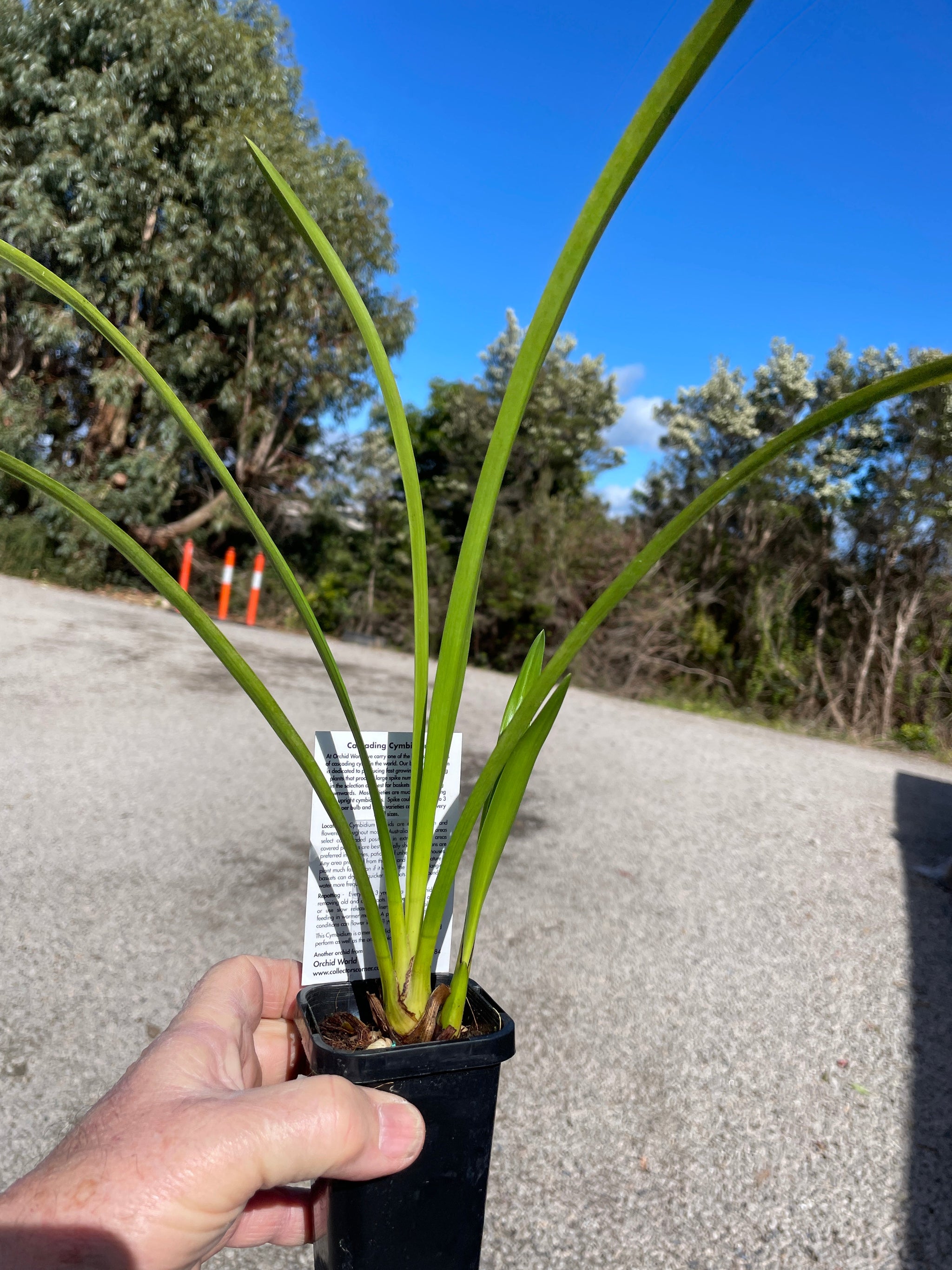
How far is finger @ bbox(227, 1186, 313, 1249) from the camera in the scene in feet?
3.08

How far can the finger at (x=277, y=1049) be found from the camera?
979 millimetres

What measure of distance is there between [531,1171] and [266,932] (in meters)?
1.10

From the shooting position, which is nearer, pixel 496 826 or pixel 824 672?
pixel 496 826

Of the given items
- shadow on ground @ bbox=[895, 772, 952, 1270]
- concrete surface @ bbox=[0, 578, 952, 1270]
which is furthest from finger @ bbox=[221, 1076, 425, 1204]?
shadow on ground @ bbox=[895, 772, 952, 1270]

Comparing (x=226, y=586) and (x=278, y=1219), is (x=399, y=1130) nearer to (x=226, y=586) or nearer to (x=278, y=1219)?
(x=278, y=1219)

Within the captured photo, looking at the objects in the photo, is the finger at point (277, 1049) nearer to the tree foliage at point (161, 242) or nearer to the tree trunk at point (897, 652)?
the tree trunk at point (897, 652)

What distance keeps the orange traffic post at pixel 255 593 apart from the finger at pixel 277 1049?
849 centimetres

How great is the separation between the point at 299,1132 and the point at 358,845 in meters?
0.31

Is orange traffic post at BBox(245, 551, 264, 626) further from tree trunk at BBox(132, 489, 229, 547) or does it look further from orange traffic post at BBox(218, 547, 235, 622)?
tree trunk at BBox(132, 489, 229, 547)

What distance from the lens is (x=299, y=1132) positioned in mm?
670

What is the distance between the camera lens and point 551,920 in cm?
267

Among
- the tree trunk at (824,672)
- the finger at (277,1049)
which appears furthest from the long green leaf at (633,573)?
the tree trunk at (824,672)

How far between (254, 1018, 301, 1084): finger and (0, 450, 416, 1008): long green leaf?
0.83ft

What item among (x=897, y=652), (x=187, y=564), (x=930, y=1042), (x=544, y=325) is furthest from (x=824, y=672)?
(x=544, y=325)
